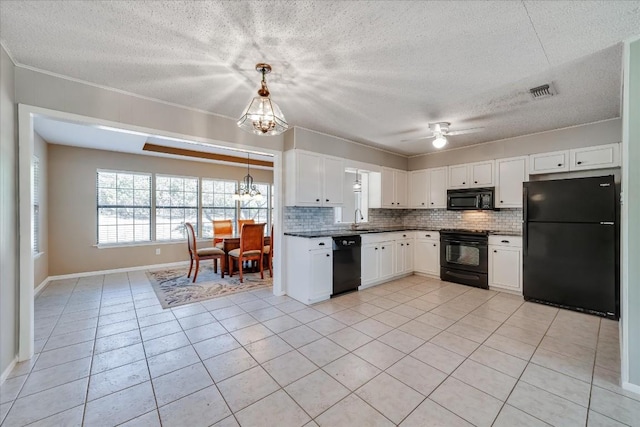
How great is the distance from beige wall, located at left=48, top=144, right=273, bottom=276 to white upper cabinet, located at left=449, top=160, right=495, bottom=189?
619cm

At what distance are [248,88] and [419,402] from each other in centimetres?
299

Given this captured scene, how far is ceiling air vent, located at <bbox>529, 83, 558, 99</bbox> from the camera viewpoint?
8.38 feet

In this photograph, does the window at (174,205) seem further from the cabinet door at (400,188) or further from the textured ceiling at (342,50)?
the cabinet door at (400,188)

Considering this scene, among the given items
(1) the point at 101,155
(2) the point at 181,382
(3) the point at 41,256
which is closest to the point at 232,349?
(2) the point at 181,382

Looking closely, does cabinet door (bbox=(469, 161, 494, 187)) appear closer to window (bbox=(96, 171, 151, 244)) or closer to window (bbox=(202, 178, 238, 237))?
window (bbox=(202, 178, 238, 237))

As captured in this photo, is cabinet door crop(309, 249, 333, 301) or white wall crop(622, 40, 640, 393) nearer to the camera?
white wall crop(622, 40, 640, 393)

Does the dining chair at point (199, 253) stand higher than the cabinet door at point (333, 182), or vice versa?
the cabinet door at point (333, 182)

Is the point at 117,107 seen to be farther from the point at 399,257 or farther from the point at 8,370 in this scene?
the point at 399,257

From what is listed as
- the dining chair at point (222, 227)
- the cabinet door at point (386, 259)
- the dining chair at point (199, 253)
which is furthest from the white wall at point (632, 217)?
the dining chair at point (222, 227)

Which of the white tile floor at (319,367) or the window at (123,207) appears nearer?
the white tile floor at (319,367)

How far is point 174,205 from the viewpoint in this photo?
6.17 metres

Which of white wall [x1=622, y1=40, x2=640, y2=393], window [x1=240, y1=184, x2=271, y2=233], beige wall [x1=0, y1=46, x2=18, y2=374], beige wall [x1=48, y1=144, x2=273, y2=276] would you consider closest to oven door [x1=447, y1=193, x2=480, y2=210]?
white wall [x1=622, y1=40, x2=640, y2=393]

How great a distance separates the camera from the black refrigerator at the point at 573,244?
10.2ft

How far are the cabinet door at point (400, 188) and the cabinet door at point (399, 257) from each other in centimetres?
90
